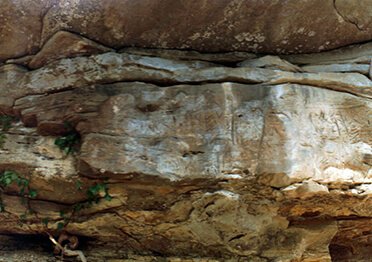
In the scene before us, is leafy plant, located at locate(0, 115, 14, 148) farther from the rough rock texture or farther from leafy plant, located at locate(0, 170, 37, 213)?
the rough rock texture

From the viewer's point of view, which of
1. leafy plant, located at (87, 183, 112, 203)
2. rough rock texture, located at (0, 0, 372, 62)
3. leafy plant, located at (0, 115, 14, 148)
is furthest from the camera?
rough rock texture, located at (0, 0, 372, 62)

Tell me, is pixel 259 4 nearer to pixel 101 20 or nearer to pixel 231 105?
pixel 231 105

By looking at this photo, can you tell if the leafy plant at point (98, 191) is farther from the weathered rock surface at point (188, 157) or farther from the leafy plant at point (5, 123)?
the leafy plant at point (5, 123)

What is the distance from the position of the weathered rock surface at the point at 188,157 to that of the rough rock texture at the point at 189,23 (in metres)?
0.14

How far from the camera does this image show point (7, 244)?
3.50 m

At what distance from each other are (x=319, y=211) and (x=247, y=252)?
717 mm

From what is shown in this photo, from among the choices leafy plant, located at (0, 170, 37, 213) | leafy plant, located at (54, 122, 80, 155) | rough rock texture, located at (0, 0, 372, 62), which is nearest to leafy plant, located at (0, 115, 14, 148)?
leafy plant, located at (0, 170, 37, 213)

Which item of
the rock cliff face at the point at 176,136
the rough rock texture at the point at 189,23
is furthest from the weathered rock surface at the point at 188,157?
the rough rock texture at the point at 189,23

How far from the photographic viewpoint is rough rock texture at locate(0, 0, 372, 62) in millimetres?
3570

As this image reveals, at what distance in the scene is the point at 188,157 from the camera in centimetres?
322

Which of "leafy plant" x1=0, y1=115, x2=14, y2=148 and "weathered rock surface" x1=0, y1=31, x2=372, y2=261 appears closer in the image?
"weathered rock surface" x1=0, y1=31, x2=372, y2=261

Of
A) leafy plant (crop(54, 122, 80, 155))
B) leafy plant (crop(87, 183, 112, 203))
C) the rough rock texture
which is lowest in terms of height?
leafy plant (crop(87, 183, 112, 203))

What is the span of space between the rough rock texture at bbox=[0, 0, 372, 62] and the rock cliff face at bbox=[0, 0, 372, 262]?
13 millimetres

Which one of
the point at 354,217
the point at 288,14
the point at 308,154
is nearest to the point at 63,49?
the point at 288,14
